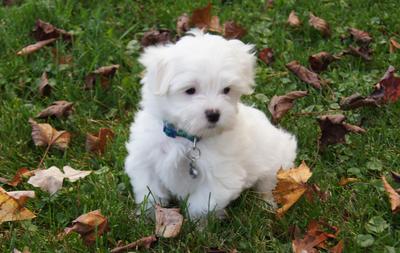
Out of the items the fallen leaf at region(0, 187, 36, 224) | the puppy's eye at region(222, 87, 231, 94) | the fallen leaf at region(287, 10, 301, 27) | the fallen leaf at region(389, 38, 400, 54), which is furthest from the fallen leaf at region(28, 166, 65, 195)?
the fallen leaf at region(389, 38, 400, 54)

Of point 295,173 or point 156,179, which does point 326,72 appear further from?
point 156,179

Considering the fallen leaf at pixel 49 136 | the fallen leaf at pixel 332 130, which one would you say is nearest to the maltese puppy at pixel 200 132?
the fallen leaf at pixel 332 130

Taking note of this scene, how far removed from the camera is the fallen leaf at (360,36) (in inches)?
209

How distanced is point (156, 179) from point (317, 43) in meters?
2.36

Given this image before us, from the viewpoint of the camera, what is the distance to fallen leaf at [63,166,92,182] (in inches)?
155

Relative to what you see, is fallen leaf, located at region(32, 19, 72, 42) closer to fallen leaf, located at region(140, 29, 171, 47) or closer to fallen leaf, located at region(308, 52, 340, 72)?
fallen leaf, located at region(140, 29, 171, 47)

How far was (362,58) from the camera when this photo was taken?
516cm

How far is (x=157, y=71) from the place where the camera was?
330cm

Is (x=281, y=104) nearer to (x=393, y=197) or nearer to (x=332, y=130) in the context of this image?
(x=332, y=130)

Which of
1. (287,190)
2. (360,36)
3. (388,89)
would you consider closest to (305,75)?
(388,89)

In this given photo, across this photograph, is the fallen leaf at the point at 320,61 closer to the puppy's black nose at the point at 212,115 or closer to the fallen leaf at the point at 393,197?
the fallen leaf at the point at 393,197

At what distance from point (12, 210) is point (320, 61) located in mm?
2600

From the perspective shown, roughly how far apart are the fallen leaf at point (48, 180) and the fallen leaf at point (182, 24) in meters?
1.98

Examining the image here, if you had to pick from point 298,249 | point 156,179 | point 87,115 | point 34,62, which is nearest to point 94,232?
point 156,179
